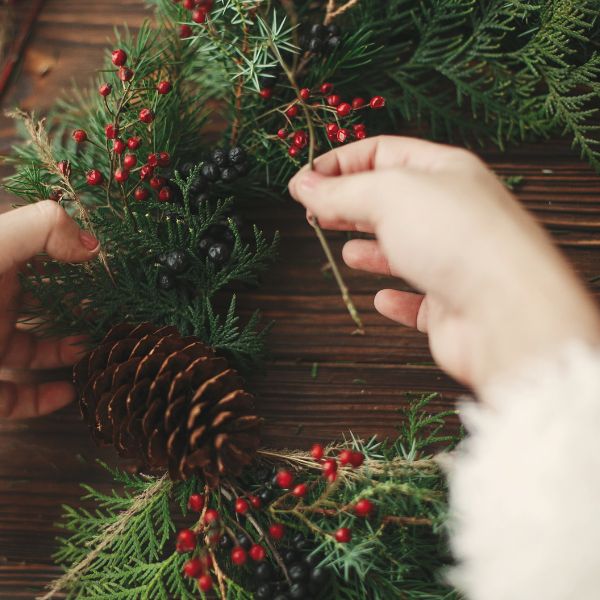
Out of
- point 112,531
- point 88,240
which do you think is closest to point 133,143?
point 88,240

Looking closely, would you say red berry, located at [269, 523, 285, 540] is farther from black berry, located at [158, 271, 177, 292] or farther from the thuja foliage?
black berry, located at [158, 271, 177, 292]

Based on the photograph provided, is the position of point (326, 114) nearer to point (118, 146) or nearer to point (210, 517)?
point (118, 146)

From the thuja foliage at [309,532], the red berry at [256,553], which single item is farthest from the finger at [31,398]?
the red berry at [256,553]

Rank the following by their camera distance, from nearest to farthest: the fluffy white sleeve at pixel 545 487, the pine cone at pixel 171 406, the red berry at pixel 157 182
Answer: the fluffy white sleeve at pixel 545 487
the pine cone at pixel 171 406
the red berry at pixel 157 182

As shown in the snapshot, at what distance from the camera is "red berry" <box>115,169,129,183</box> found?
75cm

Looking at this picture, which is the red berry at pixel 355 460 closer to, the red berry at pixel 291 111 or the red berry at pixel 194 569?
the red berry at pixel 194 569

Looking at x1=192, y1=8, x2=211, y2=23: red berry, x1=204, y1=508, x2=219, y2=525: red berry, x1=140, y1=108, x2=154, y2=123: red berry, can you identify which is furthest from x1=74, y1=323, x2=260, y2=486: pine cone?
x1=192, y1=8, x2=211, y2=23: red berry

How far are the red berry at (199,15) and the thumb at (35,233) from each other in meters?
0.27

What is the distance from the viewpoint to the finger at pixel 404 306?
0.82 metres

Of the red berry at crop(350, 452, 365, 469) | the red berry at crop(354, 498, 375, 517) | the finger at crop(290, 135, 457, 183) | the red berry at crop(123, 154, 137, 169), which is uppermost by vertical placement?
the red berry at crop(123, 154, 137, 169)

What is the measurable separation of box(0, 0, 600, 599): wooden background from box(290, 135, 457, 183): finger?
16 cm

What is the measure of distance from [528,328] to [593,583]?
0.24 meters

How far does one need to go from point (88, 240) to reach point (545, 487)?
566 millimetres

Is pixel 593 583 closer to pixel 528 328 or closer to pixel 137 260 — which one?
pixel 528 328
